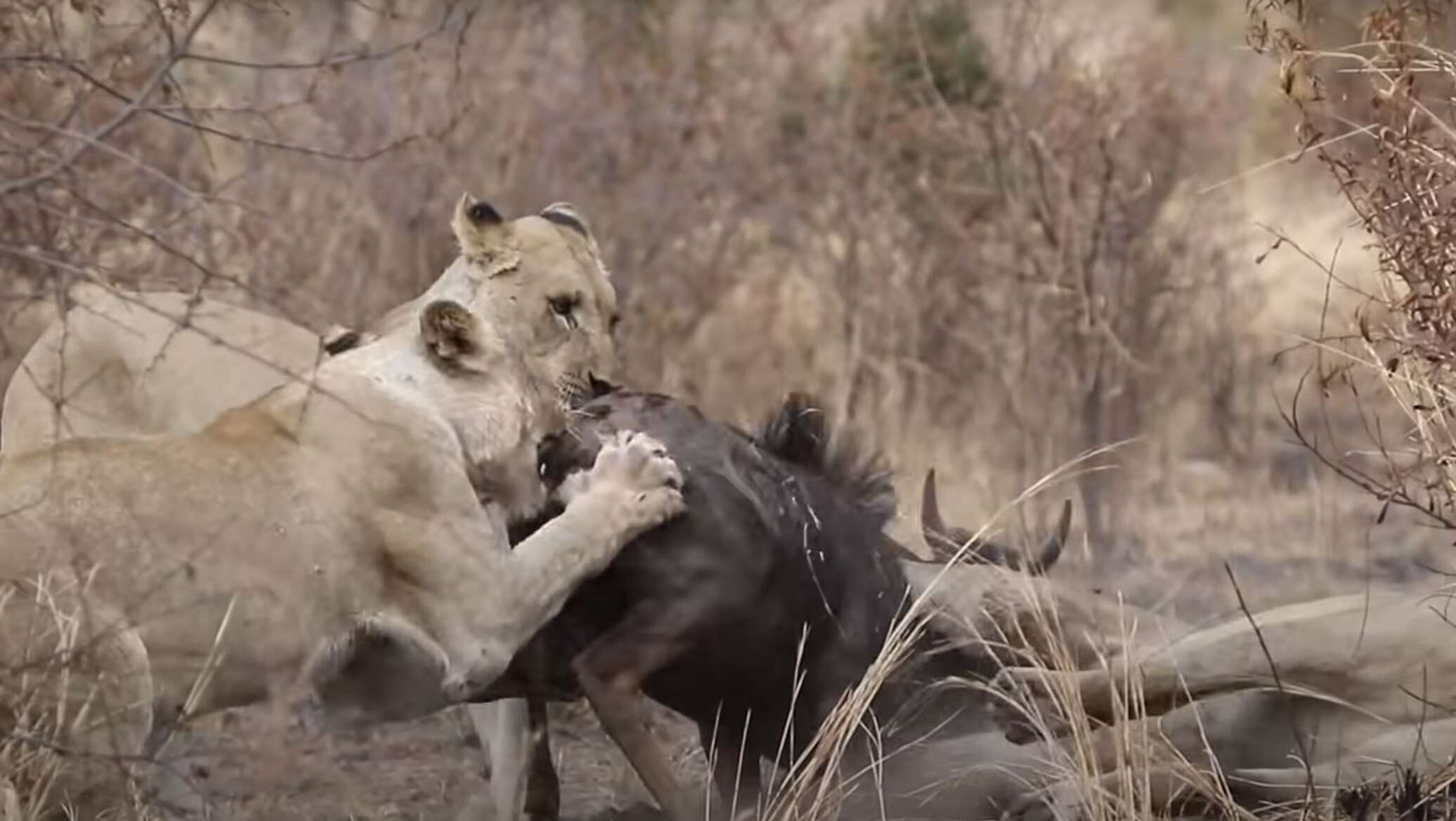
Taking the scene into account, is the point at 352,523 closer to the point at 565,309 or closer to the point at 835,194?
the point at 565,309

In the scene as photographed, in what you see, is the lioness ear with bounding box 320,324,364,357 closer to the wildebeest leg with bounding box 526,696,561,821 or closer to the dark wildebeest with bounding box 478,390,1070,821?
the dark wildebeest with bounding box 478,390,1070,821

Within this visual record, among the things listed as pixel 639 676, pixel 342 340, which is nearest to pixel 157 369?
pixel 342 340

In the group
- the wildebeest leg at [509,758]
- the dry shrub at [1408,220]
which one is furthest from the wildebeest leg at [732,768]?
the dry shrub at [1408,220]

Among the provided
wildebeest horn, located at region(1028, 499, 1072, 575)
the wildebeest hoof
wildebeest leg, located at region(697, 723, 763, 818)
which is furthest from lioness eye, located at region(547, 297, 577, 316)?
the wildebeest hoof

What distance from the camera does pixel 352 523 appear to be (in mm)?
5000

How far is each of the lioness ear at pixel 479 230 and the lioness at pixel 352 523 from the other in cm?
2

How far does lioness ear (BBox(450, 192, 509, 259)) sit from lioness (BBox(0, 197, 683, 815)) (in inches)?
0.7

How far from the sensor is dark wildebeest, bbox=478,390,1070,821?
5102mm

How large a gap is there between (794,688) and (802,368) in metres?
6.48

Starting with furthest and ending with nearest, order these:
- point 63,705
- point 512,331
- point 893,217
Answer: point 893,217, point 512,331, point 63,705

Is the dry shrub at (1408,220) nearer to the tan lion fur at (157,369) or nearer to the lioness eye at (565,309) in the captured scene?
the lioness eye at (565,309)

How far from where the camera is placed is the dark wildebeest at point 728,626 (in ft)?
16.7

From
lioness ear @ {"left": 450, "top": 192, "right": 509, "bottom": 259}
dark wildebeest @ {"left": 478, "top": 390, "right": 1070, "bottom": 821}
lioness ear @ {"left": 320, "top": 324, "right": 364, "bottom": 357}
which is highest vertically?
lioness ear @ {"left": 450, "top": 192, "right": 509, "bottom": 259}

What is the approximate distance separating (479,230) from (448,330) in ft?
1.06
